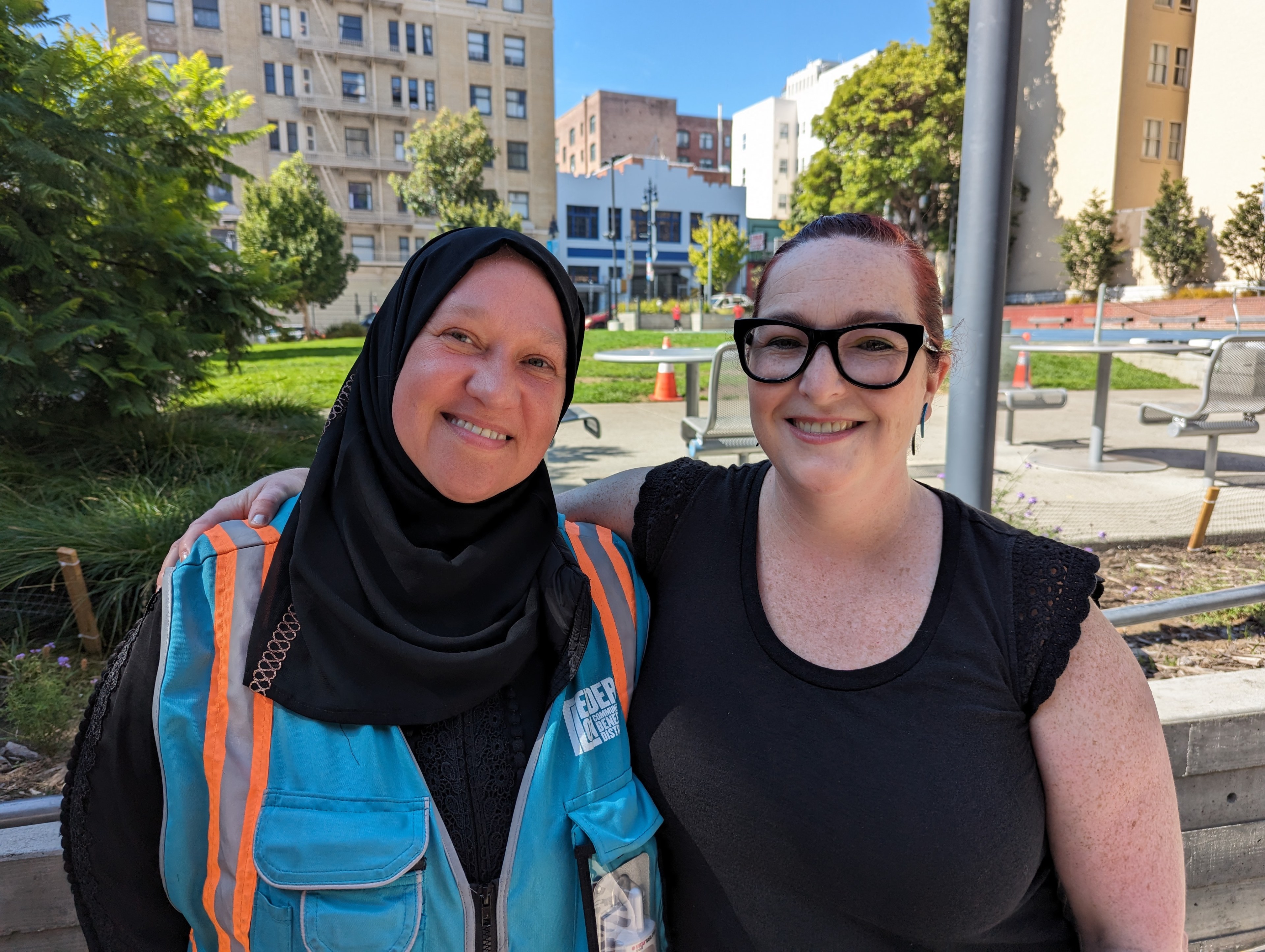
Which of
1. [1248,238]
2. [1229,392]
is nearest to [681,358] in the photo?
[1229,392]

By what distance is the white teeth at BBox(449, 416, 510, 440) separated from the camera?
157 centimetres

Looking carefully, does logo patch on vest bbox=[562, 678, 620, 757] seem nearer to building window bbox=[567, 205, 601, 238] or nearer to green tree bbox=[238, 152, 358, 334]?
green tree bbox=[238, 152, 358, 334]

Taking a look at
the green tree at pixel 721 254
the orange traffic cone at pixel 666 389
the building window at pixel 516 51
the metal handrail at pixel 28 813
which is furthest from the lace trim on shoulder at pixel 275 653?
the building window at pixel 516 51

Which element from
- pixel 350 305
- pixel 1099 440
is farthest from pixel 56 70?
pixel 350 305

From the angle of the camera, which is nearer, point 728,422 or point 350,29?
point 728,422

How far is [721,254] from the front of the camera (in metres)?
49.5

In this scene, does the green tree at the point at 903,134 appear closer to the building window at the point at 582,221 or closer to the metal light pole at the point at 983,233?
the building window at the point at 582,221

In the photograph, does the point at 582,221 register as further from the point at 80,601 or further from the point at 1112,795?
the point at 1112,795

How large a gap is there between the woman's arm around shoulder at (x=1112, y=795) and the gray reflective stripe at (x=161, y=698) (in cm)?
145

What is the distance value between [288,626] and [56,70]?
4.66 meters

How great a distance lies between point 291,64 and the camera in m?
44.6

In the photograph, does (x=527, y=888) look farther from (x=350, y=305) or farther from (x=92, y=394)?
(x=350, y=305)

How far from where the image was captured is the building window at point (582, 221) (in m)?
59.8

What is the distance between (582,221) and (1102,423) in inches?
2200
